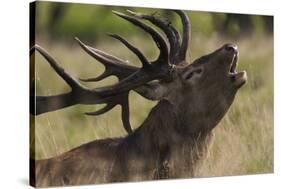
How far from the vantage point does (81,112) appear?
8414 mm

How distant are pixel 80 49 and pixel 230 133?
2.03 metres

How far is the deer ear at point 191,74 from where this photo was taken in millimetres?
8766

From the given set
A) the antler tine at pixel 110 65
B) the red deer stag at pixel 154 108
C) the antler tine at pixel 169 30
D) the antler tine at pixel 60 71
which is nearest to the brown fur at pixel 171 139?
the red deer stag at pixel 154 108

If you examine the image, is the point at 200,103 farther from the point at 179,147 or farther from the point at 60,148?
the point at 60,148

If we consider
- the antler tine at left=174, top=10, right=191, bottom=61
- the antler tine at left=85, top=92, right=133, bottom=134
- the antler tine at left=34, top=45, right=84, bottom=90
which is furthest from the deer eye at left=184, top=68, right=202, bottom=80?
the antler tine at left=34, top=45, right=84, bottom=90

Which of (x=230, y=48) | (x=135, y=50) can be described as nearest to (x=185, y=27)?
(x=230, y=48)

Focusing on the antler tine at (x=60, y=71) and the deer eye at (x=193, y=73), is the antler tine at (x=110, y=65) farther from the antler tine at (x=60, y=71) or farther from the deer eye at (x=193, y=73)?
the deer eye at (x=193, y=73)

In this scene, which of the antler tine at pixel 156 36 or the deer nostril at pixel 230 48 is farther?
the deer nostril at pixel 230 48

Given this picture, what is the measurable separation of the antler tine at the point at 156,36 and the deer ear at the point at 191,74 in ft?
0.90

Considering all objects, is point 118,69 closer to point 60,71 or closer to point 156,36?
point 156,36

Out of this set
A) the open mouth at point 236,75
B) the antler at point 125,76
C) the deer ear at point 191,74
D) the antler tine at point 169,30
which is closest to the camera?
the antler at point 125,76

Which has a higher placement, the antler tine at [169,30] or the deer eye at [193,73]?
the antler tine at [169,30]

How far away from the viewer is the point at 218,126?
29.7ft

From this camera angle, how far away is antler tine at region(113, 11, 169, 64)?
845 centimetres
